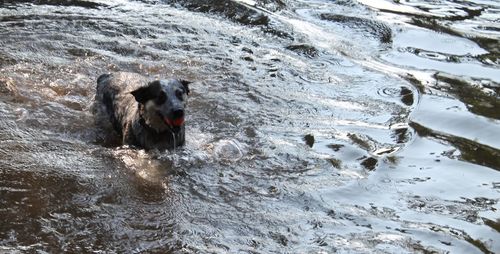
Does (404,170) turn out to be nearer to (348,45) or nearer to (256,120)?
(256,120)

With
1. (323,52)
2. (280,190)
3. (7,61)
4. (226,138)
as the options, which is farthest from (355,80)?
(7,61)

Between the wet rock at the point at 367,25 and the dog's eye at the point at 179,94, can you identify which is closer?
the dog's eye at the point at 179,94

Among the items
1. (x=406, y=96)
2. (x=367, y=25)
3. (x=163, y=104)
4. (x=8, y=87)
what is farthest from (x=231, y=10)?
(x=163, y=104)

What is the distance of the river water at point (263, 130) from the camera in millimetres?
5500

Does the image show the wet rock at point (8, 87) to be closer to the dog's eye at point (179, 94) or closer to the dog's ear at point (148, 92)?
the dog's ear at point (148, 92)

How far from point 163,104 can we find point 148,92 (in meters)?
0.22

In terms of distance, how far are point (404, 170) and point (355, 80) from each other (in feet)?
8.09

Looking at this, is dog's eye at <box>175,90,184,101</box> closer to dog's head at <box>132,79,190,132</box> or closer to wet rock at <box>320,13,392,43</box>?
dog's head at <box>132,79,190,132</box>

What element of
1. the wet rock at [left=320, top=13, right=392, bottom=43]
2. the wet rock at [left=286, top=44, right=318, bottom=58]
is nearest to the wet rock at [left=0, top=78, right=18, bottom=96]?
the wet rock at [left=286, top=44, right=318, bottom=58]

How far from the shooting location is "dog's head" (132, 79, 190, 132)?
6.48 metres

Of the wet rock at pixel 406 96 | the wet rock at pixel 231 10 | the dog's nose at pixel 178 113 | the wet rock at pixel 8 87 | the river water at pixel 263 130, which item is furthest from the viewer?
the wet rock at pixel 231 10

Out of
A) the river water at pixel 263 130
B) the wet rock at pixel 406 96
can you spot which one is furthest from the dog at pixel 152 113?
the wet rock at pixel 406 96

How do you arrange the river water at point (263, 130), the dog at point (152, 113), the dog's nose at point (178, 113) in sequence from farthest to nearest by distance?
the dog at point (152, 113) < the dog's nose at point (178, 113) < the river water at point (263, 130)

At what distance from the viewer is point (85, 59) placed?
361 inches
